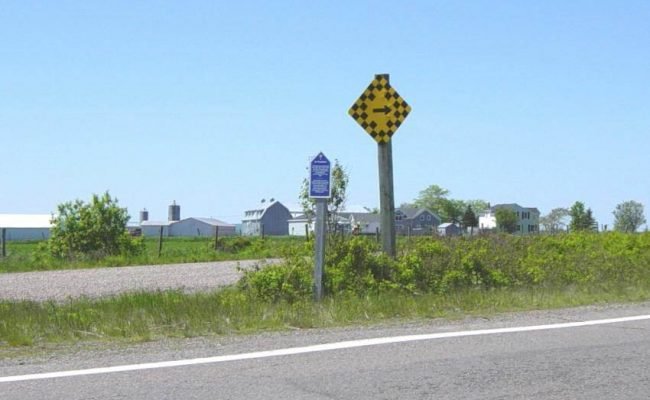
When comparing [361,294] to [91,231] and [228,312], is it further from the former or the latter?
[91,231]

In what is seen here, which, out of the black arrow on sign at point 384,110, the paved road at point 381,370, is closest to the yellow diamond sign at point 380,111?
the black arrow on sign at point 384,110

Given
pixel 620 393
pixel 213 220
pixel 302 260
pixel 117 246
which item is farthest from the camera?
pixel 213 220

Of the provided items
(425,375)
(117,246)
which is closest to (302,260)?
(425,375)

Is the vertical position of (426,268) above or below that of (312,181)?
below

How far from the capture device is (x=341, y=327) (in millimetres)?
10312

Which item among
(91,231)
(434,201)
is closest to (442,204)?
(434,201)

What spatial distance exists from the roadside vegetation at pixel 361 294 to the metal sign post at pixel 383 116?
14.8 inches

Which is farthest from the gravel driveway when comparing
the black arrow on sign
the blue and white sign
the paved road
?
the paved road

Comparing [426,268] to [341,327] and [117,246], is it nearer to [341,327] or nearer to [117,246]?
[341,327]

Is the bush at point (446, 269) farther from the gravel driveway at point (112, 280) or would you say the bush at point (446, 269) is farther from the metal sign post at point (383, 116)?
the gravel driveway at point (112, 280)

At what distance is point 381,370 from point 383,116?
816 cm

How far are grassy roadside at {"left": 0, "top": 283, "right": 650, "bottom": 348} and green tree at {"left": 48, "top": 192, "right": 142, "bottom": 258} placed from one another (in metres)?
20.9

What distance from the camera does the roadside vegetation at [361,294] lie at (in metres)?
10.4

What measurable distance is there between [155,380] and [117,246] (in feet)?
91.0
